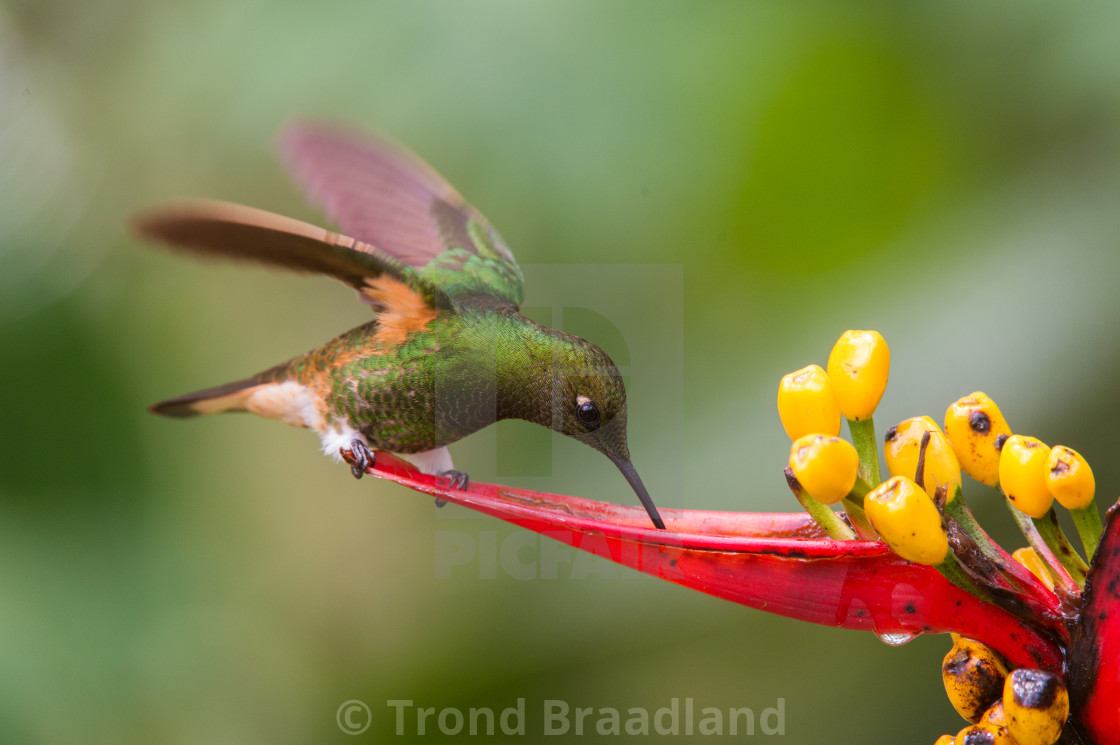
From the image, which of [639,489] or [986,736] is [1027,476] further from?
[639,489]

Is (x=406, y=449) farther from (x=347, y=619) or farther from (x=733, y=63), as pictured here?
(x=733, y=63)

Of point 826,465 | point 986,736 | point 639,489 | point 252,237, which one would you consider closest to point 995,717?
point 986,736

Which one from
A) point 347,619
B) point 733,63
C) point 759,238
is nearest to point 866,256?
point 759,238

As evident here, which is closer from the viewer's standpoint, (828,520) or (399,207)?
(828,520)

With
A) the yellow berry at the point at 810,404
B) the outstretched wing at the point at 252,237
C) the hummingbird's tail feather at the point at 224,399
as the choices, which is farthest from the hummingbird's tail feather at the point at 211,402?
the yellow berry at the point at 810,404

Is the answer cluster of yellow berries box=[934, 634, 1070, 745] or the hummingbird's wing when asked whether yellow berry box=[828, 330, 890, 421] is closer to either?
cluster of yellow berries box=[934, 634, 1070, 745]

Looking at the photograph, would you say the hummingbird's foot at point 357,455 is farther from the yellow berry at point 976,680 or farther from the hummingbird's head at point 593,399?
the yellow berry at point 976,680
